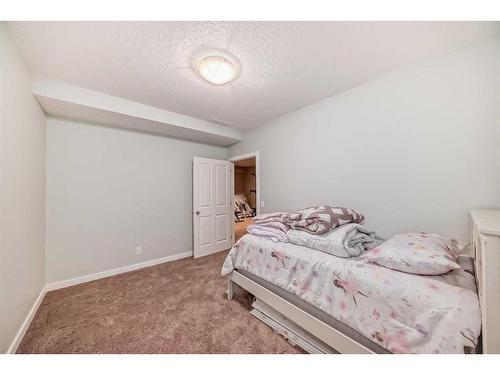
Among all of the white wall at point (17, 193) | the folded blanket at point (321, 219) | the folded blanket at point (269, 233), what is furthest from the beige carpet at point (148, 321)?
the folded blanket at point (321, 219)

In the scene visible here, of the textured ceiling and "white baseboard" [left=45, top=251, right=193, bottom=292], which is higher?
the textured ceiling

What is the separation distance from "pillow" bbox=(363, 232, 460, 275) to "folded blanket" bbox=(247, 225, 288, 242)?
689 mm

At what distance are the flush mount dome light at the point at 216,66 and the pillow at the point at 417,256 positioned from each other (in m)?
1.85

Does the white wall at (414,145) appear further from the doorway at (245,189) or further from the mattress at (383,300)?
the doorway at (245,189)

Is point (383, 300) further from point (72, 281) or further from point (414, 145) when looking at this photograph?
point (72, 281)

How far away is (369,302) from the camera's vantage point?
1.02 metres

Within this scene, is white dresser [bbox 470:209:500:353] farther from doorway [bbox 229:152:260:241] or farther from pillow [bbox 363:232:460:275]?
doorway [bbox 229:152:260:241]

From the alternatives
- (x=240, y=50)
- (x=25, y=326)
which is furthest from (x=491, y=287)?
(x=25, y=326)

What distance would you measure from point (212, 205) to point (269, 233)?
6.47ft

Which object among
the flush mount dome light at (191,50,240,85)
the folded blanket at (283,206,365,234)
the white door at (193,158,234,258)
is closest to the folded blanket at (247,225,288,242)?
the folded blanket at (283,206,365,234)

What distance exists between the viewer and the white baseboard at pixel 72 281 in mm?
1412

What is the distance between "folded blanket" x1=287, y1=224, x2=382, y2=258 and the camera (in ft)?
4.47

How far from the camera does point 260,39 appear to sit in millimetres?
1378

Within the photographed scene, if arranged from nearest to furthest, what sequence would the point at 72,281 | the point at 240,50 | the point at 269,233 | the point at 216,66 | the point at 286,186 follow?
the point at 240,50 < the point at 216,66 < the point at 269,233 < the point at 72,281 < the point at 286,186
